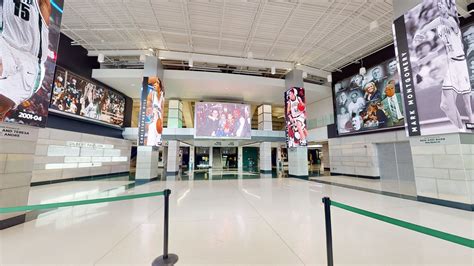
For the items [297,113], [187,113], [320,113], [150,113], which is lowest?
[150,113]

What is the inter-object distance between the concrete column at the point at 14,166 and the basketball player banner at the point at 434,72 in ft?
29.8

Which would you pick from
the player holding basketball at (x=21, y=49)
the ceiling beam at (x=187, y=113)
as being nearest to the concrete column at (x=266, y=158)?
the ceiling beam at (x=187, y=113)

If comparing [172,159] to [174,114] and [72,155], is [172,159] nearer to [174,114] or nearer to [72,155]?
[174,114]

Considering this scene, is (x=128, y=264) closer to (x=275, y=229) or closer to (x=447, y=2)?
(x=275, y=229)

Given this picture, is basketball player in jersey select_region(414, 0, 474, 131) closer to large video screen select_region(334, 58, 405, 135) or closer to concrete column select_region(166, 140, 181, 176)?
large video screen select_region(334, 58, 405, 135)

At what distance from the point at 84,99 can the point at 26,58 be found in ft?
25.6

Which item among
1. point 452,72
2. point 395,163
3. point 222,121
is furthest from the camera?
point 222,121

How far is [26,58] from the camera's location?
3.35 m

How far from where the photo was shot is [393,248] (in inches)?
93.7

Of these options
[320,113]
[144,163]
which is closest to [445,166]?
[320,113]

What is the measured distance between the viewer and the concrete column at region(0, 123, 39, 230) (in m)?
3.21

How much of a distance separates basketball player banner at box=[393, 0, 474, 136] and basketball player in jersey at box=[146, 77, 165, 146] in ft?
32.2

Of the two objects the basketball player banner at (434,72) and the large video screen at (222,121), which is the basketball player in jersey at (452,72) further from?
the large video screen at (222,121)

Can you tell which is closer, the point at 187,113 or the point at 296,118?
the point at 296,118
